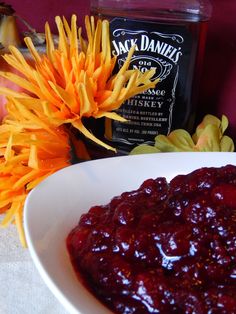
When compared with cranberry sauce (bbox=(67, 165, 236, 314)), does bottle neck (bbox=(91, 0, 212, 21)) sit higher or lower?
higher

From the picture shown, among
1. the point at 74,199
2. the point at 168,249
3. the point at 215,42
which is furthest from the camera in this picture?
the point at 215,42

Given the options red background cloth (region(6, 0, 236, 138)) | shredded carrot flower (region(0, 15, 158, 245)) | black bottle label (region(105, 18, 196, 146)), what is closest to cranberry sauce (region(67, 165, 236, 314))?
shredded carrot flower (region(0, 15, 158, 245))

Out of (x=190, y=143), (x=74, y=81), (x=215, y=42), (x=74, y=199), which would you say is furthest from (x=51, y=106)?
(x=215, y=42)

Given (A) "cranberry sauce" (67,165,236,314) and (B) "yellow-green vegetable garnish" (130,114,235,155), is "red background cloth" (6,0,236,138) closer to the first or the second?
(B) "yellow-green vegetable garnish" (130,114,235,155)

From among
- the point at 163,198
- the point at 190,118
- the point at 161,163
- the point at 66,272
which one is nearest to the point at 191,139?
the point at 190,118

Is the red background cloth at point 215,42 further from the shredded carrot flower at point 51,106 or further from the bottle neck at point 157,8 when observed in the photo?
the shredded carrot flower at point 51,106

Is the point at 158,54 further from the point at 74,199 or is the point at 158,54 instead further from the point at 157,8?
the point at 74,199
